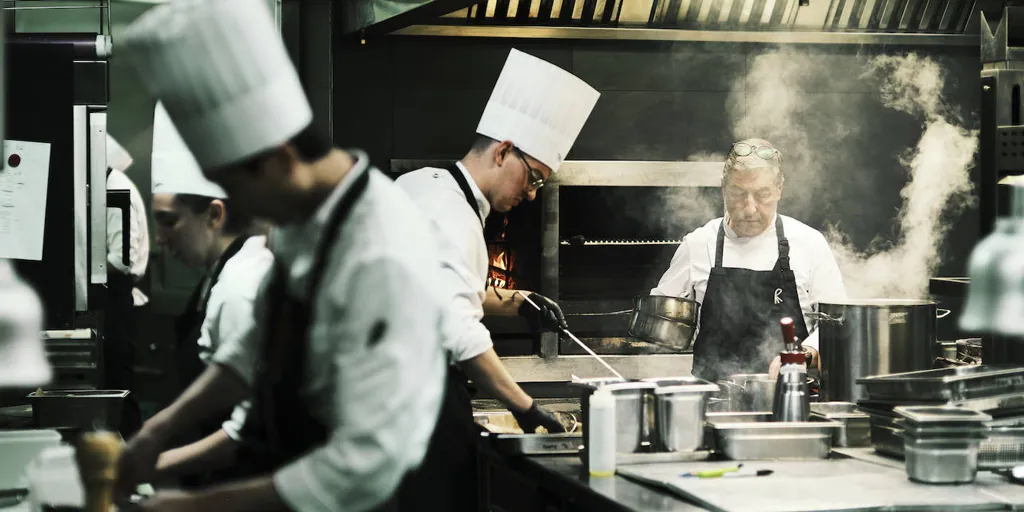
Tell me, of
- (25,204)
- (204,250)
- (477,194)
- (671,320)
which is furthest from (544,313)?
(25,204)

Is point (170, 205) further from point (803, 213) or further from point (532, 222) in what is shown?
point (803, 213)

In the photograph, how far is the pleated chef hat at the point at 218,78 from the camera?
1767 mm

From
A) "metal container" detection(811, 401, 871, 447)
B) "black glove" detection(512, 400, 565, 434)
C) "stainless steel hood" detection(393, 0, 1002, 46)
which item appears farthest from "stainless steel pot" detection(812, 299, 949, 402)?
"stainless steel hood" detection(393, 0, 1002, 46)

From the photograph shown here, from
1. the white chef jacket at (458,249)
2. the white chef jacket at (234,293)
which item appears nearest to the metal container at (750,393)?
the white chef jacket at (458,249)

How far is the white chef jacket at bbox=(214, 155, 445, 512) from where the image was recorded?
1700 millimetres

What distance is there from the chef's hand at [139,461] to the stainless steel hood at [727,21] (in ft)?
9.16

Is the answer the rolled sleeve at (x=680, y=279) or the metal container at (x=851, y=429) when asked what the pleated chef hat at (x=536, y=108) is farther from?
the metal container at (x=851, y=429)

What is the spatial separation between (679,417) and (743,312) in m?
1.57

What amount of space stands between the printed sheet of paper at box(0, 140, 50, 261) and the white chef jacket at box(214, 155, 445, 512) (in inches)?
67.5

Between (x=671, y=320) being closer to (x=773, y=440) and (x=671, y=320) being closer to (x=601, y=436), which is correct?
(x=773, y=440)

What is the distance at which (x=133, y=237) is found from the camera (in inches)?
194

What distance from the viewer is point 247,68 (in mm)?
1811

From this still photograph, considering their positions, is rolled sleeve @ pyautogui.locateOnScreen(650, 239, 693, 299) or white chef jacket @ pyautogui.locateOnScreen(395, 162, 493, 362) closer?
white chef jacket @ pyautogui.locateOnScreen(395, 162, 493, 362)

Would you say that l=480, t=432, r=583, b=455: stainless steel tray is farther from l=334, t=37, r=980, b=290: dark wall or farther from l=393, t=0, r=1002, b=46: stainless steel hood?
l=393, t=0, r=1002, b=46: stainless steel hood
